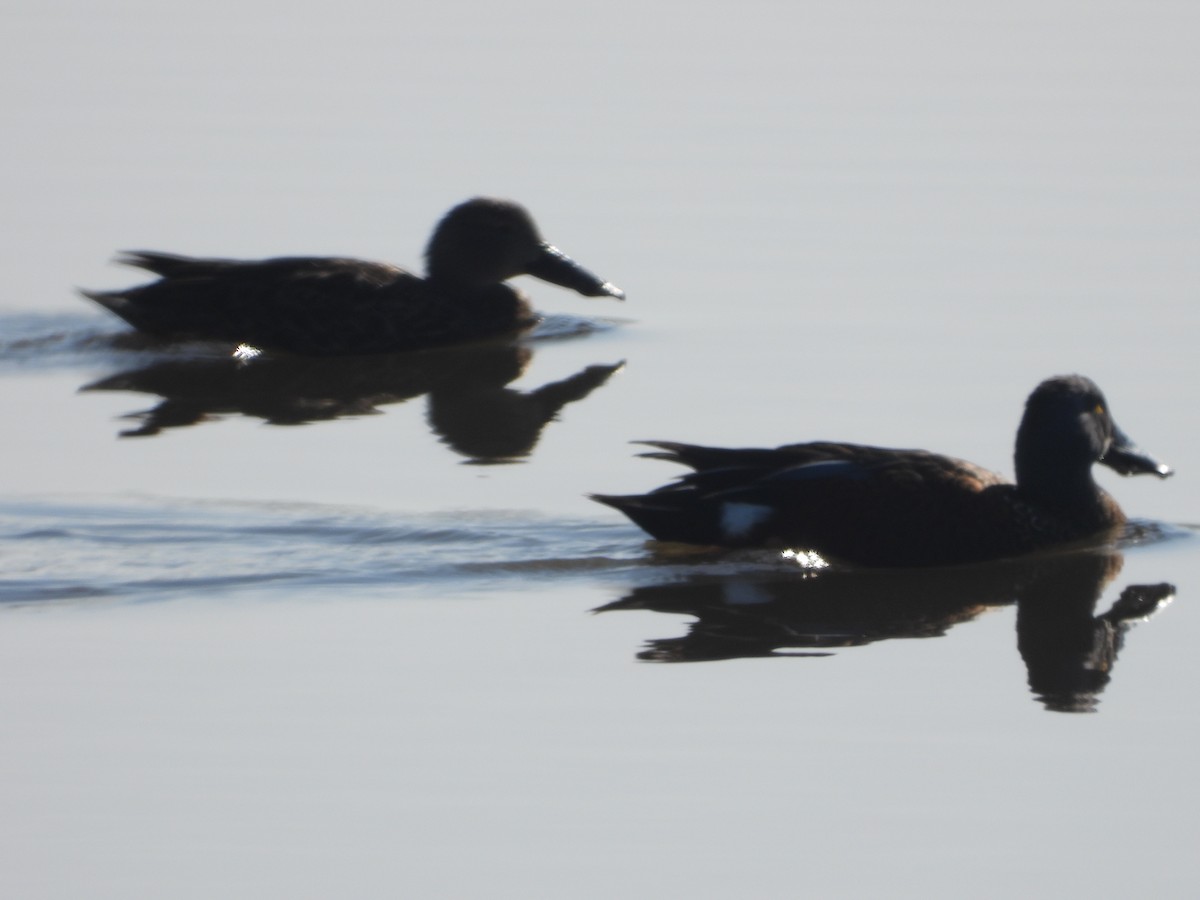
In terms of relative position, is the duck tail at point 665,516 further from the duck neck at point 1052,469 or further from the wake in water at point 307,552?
the duck neck at point 1052,469

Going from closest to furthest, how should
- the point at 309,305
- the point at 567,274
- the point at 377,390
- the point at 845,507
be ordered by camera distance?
the point at 845,507 < the point at 377,390 < the point at 309,305 < the point at 567,274

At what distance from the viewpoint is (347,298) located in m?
14.3

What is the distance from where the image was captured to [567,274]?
15.1m

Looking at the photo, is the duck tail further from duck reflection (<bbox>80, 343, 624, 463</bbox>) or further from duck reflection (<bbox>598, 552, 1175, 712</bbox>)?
duck reflection (<bbox>80, 343, 624, 463</bbox>)

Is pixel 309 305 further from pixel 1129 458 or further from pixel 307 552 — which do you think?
pixel 1129 458

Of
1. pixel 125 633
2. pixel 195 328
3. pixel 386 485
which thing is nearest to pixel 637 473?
pixel 386 485

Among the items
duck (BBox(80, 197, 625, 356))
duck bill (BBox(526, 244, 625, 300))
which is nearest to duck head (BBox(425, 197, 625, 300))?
duck bill (BBox(526, 244, 625, 300))

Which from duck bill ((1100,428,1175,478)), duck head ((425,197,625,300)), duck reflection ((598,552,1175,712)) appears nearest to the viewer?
duck reflection ((598,552,1175,712))

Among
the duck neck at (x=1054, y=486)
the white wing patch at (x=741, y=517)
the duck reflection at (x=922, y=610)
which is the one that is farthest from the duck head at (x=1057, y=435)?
the white wing patch at (x=741, y=517)

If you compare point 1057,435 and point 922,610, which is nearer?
point 922,610

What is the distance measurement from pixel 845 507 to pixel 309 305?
5.37 metres

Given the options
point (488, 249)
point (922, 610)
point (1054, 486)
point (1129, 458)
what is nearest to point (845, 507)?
point (922, 610)

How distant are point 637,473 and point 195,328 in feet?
14.2

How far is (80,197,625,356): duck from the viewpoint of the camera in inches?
562
